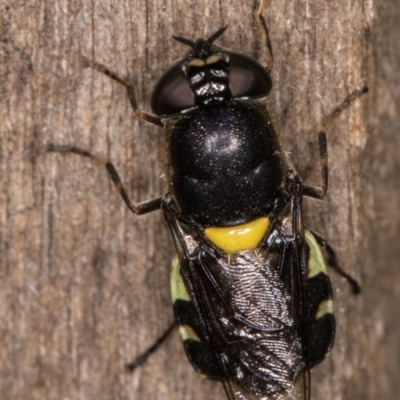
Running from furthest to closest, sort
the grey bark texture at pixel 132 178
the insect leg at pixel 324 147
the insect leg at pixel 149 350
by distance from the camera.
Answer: the insect leg at pixel 149 350
the insect leg at pixel 324 147
the grey bark texture at pixel 132 178

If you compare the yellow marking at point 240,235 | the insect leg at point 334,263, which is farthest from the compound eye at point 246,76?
the insect leg at point 334,263

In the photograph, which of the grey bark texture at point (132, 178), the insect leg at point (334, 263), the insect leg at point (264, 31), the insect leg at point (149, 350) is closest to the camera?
the insect leg at point (264, 31)

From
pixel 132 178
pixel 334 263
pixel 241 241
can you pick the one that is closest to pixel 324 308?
pixel 334 263

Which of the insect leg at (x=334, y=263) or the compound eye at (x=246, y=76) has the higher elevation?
the compound eye at (x=246, y=76)

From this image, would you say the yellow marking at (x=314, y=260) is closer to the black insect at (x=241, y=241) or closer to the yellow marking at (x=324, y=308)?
the black insect at (x=241, y=241)

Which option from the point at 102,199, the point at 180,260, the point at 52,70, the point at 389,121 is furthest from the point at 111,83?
the point at 389,121

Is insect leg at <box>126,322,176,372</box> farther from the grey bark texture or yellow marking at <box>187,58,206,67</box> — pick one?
yellow marking at <box>187,58,206,67</box>
